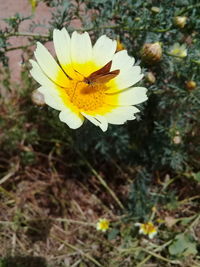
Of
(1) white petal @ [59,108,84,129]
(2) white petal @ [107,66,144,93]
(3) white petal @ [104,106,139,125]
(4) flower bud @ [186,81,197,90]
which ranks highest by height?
(2) white petal @ [107,66,144,93]

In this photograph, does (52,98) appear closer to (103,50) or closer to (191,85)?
(103,50)

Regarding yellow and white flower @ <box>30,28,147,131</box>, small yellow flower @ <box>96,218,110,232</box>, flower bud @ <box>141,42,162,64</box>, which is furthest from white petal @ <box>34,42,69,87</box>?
small yellow flower @ <box>96,218,110,232</box>

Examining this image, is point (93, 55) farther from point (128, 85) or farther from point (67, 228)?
point (67, 228)

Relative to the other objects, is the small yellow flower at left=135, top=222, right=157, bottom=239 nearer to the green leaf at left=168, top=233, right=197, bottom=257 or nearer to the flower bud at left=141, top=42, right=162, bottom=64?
the green leaf at left=168, top=233, right=197, bottom=257

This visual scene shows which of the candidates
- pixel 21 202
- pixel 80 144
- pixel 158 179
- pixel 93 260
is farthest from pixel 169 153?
pixel 21 202

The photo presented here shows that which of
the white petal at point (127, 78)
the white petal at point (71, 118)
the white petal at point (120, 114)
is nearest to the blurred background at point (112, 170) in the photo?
the white petal at point (127, 78)

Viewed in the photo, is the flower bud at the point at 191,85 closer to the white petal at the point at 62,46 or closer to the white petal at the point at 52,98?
the white petal at the point at 62,46
